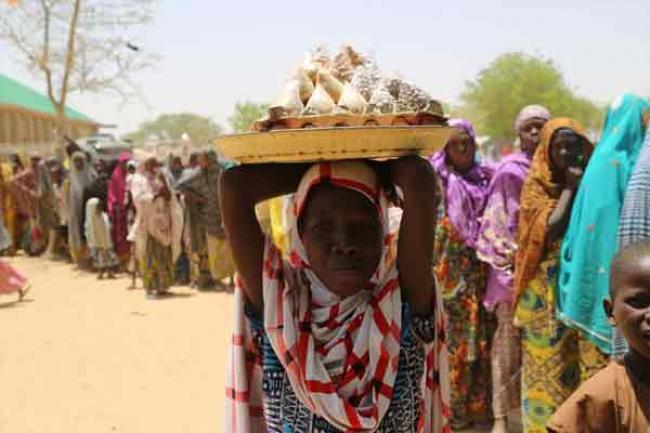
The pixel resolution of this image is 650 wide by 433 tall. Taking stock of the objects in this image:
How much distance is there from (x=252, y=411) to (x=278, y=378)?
0.18 meters

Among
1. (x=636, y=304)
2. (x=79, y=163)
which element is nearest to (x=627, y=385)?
(x=636, y=304)

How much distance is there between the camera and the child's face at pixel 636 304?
5.94ft

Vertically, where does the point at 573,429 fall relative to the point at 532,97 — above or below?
below

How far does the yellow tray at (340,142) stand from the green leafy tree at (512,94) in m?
43.1

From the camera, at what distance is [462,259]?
15.9ft

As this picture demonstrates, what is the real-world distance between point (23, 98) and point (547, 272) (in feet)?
137

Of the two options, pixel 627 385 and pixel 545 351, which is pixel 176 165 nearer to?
pixel 545 351

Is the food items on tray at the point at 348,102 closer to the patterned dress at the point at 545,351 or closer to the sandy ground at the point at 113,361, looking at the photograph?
the patterned dress at the point at 545,351

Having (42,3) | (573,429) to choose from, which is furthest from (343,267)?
(42,3)

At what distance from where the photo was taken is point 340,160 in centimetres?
183

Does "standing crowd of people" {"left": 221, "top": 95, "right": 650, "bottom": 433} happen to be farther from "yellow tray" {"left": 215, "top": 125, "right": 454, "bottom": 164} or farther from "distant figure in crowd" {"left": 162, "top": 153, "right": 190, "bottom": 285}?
"distant figure in crowd" {"left": 162, "top": 153, "right": 190, "bottom": 285}

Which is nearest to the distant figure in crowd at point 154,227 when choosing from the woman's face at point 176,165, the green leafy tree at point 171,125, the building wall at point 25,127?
the woman's face at point 176,165

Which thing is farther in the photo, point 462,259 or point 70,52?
point 70,52

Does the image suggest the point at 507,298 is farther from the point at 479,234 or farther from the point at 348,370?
the point at 348,370
